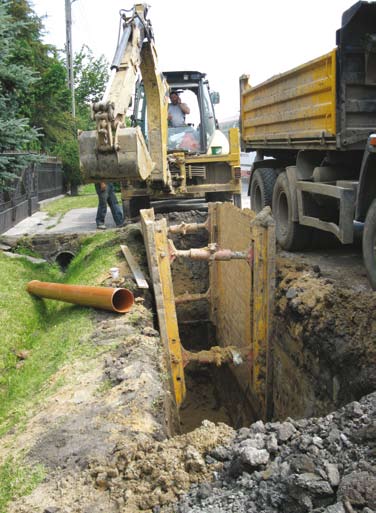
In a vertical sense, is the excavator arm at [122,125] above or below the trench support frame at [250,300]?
above

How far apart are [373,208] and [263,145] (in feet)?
12.7

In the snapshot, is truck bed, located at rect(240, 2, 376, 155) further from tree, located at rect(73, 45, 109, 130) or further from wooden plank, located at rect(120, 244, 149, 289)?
tree, located at rect(73, 45, 109, 130)

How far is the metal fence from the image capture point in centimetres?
1302

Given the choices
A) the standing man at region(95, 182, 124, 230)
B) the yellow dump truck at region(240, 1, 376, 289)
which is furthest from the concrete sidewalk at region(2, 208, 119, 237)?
the yellow dump truck at region(240, 1, 376, 289)

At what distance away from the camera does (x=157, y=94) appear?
26.3 feet

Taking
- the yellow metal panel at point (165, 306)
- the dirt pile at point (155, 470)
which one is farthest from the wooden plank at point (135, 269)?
the dirt pile at point (155, 470)

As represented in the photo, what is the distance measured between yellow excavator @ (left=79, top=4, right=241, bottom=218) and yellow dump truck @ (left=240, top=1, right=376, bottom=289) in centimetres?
174

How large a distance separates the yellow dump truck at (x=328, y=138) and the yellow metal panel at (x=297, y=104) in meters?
0.01

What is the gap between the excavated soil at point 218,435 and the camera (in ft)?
8.30

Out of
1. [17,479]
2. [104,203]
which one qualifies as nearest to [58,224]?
[104,203]

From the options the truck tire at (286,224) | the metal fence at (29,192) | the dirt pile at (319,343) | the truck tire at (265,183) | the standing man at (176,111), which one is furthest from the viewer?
the metal fence at (29,192)

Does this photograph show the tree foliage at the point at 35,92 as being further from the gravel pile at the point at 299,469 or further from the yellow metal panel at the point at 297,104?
the gravel pile at the point at 299,469

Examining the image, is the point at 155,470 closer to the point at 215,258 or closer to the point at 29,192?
the point at 215,258

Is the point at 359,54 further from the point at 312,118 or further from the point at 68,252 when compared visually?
the point at 68,252
